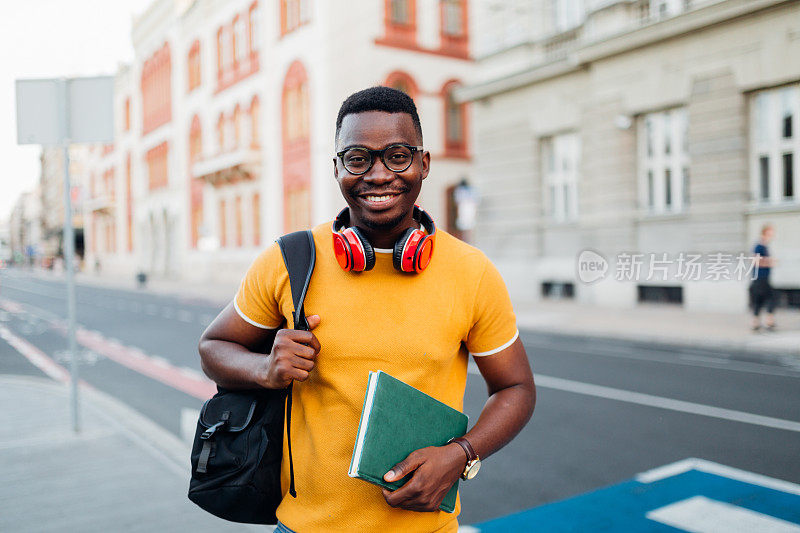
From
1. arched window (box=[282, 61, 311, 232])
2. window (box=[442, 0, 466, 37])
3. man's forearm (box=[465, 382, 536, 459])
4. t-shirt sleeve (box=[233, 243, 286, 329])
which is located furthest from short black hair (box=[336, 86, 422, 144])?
window (box=[442, 0, 466, 37])

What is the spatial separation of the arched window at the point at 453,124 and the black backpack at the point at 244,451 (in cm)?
2896

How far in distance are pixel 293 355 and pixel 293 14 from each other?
30.4 m

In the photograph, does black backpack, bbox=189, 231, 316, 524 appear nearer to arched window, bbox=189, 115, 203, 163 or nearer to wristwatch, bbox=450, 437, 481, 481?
wristwatch, bbox=450, 437, 481, 481

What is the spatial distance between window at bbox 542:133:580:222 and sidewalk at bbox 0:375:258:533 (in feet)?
49.1

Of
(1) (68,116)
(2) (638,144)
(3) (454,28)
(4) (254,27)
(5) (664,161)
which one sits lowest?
(1) (68,116)

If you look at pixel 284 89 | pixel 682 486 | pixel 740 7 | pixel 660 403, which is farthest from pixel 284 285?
pixel 284 89

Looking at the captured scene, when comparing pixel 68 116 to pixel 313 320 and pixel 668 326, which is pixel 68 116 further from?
pixel 668 326

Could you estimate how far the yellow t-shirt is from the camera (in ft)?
5.71

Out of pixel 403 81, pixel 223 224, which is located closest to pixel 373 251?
pixel 403 81

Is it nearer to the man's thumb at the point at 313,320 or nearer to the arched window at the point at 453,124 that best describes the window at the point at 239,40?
the arched window at the point at 453,124

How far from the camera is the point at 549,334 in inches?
547

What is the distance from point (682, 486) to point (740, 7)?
41.5 feet

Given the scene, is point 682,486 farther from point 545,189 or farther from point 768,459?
point 545,189

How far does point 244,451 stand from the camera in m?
1.89
